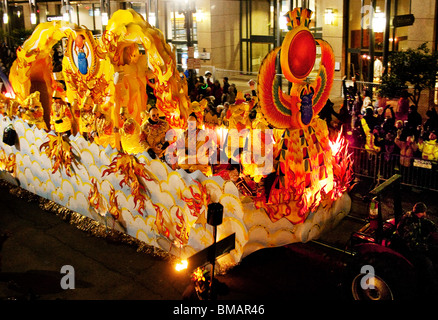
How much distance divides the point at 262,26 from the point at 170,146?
19232mm

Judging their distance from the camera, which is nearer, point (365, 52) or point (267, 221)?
point (267, 221)

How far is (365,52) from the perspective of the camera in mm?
18938

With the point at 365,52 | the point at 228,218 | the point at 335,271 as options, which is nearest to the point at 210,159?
the point at 228,218

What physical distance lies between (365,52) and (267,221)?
1374 cm

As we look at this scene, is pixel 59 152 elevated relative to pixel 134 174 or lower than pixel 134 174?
elevated

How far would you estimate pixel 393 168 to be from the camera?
1017 centimetres

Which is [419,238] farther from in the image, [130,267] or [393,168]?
[393,168]

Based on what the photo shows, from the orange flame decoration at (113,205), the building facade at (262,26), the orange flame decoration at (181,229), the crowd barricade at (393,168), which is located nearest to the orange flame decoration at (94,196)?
the orange flame decoration at (113,205)

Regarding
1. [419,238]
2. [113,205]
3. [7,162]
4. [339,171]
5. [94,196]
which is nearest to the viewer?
[419,238]

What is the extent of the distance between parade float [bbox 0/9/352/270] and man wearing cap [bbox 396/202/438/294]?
153cm

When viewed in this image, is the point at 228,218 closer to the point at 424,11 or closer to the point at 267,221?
the point at 267,221

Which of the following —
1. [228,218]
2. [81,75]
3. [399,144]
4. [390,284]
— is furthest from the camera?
[399,144]

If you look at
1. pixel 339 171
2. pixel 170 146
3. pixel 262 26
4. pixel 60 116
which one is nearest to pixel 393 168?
pixel 339 171

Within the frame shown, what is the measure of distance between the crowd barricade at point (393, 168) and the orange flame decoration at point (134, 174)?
4.31 m
